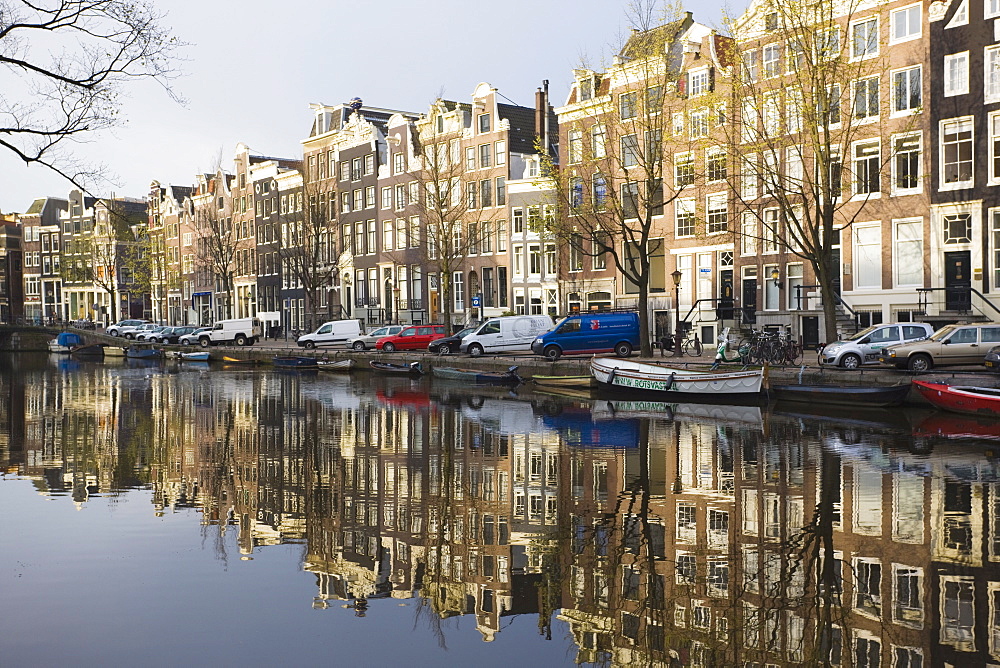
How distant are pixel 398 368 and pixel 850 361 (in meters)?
23.8

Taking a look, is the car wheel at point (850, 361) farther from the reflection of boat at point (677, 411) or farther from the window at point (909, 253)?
the window at point (909, 253)

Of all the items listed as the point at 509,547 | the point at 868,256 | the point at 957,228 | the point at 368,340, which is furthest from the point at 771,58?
the point at 509,547

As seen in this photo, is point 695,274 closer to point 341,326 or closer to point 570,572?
point 341,326

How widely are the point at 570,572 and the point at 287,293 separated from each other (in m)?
80.1

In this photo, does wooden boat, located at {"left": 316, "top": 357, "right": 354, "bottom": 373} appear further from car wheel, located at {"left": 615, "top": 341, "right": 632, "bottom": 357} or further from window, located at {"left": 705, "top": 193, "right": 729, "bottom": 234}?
window, located at {"left": 705, "top": 193, "right": 729, "bottom": 234}

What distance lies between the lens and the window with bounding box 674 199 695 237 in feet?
171

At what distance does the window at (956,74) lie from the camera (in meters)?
40.3

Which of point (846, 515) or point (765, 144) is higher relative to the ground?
point (765, 144)

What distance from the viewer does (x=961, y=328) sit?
104 feet

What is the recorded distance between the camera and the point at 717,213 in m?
50.8

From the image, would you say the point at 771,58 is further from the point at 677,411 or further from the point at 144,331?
the point at 144,331

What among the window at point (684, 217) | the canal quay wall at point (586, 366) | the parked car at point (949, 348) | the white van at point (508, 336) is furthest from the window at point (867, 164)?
the white van at point (508, 336)

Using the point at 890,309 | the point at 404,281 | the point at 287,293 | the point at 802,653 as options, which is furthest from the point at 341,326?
the point at 802,653

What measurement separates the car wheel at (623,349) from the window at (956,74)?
16419 mm
